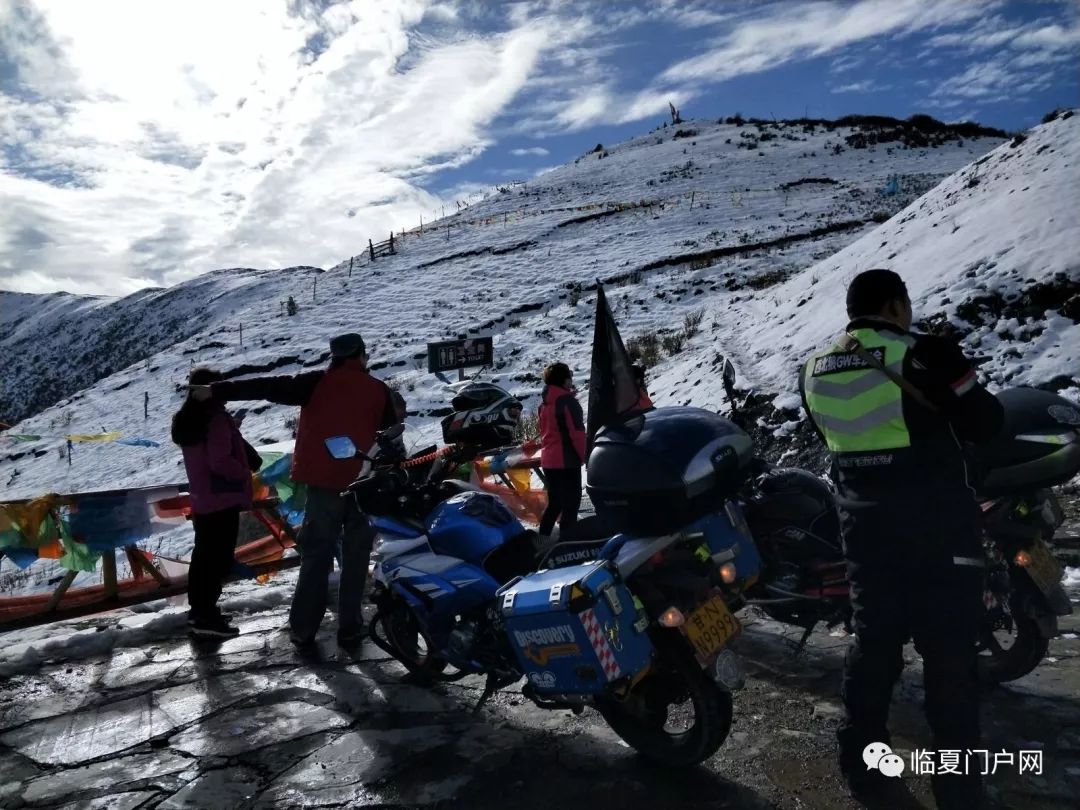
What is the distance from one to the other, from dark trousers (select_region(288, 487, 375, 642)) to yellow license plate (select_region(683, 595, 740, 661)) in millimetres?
2895

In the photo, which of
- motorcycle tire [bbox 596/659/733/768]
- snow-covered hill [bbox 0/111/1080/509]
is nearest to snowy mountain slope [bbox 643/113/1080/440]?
snow-covered hill [bbox 0/111/1080/509]

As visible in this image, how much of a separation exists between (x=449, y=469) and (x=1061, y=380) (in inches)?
236

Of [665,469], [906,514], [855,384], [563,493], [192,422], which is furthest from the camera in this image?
[563,493]

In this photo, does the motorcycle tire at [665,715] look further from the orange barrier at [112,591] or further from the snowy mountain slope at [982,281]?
the snowy mountain slope at [982,281]

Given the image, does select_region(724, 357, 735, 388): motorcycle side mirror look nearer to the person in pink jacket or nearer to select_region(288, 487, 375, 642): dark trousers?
the person in pink jacket

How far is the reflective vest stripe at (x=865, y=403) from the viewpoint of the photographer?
2783 millimetres

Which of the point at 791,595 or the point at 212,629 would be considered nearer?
the point at 791,595

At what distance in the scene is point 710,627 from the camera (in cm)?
307

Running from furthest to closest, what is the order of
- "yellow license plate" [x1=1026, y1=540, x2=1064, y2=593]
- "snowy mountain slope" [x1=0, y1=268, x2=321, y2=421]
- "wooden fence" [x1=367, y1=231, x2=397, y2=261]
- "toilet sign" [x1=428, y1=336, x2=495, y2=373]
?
"snowy mountain slope" [x1=0, y1=268, x2=321, y2=421] < "wooden fence" [x1=367, y1=231, x2=397, y2=261] < "toilet sign" [x1=428, y1=336, x2=495, y2=373] < "yellow license plate" [x1=1026, y1=540, x2=1064, y2=593]

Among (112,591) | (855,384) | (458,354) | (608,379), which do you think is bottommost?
(112,591)

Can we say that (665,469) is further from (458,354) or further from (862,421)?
(458,354)

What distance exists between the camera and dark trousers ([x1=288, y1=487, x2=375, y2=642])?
17.5 ft

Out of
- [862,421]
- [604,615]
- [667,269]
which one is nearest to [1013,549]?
[862,421]

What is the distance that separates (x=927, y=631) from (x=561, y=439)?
4.24 meters
